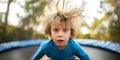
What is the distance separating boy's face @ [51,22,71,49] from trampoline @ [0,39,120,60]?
102 cm

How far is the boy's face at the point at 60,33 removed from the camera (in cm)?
158

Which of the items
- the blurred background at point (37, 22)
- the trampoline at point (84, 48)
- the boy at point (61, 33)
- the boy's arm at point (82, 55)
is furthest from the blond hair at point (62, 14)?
the blurred background at point (37, 22)

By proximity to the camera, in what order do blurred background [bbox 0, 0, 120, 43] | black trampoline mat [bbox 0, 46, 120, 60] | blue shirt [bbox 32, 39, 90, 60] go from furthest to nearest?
blurred background [bbox 0, 0, 120, 43] < black trampoline mat [bbox 0, 46, 120, 60] < blue shirt [bbox 32, 39, 90, 60]

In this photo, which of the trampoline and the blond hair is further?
the trampoline

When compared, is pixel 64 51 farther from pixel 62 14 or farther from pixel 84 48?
pixel 84 48

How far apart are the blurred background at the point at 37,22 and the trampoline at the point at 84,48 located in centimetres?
42

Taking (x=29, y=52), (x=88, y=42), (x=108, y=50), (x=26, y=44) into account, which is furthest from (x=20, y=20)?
(x=108, y=50)

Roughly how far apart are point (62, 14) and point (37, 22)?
6.07 ft

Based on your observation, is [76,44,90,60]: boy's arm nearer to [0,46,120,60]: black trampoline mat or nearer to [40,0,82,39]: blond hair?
[40,0,82,39]: blond hair

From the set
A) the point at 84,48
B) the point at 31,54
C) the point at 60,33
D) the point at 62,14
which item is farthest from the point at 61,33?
the point at 84,48

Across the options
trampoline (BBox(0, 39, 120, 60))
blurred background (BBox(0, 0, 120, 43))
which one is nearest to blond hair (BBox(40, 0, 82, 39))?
trampoline (BBox(0, 39, 120, 60))

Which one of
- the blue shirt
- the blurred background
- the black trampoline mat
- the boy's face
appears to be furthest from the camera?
the blurred background

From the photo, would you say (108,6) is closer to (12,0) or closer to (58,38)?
(12,0)

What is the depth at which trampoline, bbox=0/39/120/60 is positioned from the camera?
8.80ft
